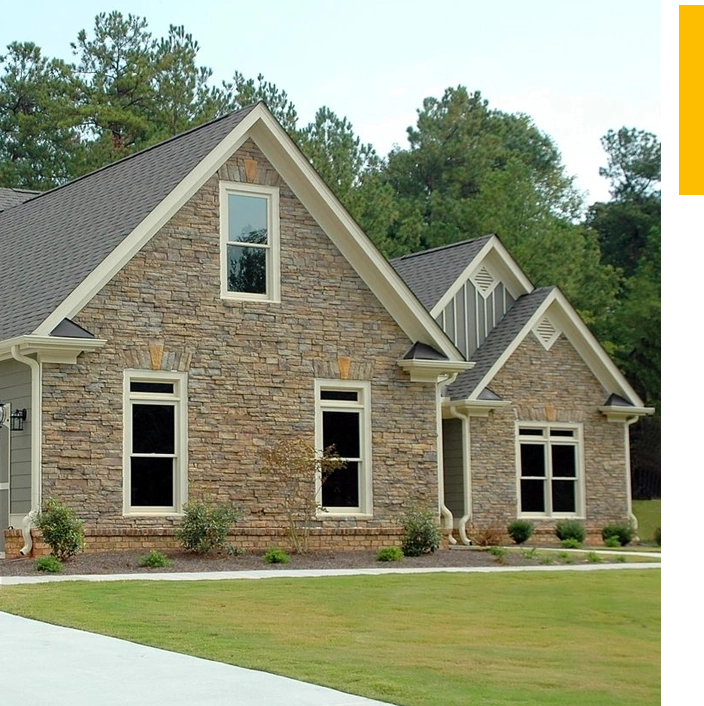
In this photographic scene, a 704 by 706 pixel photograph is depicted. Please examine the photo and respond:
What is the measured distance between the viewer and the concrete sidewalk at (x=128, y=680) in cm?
774

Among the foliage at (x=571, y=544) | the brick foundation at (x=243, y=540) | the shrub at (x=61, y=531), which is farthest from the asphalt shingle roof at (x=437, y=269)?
the shrub at (x=61, y=531)

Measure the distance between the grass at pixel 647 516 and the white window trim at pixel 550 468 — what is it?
5231 mm

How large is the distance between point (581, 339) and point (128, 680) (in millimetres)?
20190

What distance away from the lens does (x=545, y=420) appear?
26.9 metres

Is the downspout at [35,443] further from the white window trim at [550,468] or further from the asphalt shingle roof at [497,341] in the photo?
the white window trim at [550,468]

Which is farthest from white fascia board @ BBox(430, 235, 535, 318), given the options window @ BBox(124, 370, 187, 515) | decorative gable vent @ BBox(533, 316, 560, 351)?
window @ BBox(124, 370, 187, 515)

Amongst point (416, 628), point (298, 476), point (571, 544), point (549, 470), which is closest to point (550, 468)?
point (549, 470)

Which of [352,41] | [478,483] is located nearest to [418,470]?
[478,483]

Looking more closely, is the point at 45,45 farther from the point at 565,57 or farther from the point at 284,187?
the point at 565,57

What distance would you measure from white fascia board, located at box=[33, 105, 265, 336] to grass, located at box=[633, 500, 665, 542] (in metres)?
15.9

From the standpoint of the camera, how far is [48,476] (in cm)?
1894

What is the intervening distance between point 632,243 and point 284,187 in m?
36.3

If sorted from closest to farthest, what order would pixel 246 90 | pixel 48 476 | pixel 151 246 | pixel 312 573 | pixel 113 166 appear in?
1. pixel 312 573
2. pixel 48 476
3. pixel 151 246
4. pixel 113 166
5. pixel 246 90

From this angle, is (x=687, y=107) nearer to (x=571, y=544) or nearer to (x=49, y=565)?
(x=49, y=565)
